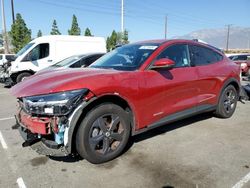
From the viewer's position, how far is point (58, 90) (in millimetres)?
3035

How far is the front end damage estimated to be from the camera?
302 centimetres

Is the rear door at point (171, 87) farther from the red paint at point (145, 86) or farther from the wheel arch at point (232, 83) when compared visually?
the wheel arch at point (232, 83)

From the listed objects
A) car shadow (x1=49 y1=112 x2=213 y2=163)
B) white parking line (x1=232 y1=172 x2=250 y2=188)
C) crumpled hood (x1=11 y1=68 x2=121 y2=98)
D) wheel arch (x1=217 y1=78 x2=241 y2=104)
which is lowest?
white parking line (x1=232 y1=172 x2=250 y2=188)

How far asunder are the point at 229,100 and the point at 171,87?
215 cm

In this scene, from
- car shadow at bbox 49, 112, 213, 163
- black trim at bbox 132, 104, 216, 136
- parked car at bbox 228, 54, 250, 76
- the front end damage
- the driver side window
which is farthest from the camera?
parked car at bbox 228, 54, 250, 76

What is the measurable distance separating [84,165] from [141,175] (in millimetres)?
796

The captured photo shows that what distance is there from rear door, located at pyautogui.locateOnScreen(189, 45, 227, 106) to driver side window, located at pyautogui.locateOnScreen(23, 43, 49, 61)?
8101mm

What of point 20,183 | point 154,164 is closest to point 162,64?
point 154,164

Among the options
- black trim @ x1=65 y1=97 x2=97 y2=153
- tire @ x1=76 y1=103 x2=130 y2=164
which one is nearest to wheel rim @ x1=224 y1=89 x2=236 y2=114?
tire @ x1=76 y1=103 x2=130 y2=164

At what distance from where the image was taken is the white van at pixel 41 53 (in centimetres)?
1086

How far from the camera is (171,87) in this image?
406 centimetres

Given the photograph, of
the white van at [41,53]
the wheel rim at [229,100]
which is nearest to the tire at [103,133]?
the wheel rim at [229,100]

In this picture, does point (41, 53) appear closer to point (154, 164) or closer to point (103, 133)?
→ point (103, 133)

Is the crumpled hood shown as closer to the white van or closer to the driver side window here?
the white van
